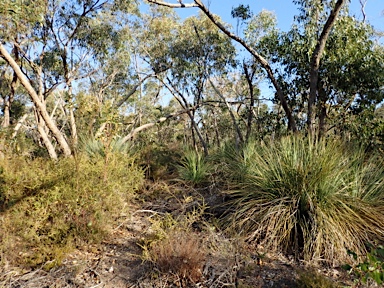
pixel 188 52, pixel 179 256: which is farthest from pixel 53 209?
pixel 188 52

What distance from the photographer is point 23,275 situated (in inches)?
124

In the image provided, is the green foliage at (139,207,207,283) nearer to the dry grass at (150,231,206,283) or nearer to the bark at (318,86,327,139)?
the dry grass at (150,231,206,283)

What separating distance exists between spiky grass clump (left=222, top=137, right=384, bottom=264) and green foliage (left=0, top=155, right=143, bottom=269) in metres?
1.76

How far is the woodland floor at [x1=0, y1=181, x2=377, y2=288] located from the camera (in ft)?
10.1

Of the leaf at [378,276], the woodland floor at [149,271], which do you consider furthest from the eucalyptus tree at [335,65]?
the leaf at [378,276]

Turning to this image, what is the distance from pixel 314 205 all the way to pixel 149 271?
2.09m

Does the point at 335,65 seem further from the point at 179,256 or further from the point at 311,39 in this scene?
the point at 179,256

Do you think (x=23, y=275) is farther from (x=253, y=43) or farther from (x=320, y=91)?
(x=253, y=43)

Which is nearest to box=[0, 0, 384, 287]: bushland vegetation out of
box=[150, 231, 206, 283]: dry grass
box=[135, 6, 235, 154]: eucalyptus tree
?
box=[150, 231, 206, 283]: dry grass

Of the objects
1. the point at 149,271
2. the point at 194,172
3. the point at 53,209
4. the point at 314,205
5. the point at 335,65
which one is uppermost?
the point at 335,65

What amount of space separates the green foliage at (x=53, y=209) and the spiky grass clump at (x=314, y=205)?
1759mm

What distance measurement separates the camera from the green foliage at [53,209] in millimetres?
3414

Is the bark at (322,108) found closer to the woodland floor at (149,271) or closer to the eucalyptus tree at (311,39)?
the eucalyptus tree at (311,39)

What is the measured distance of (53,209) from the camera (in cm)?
370
